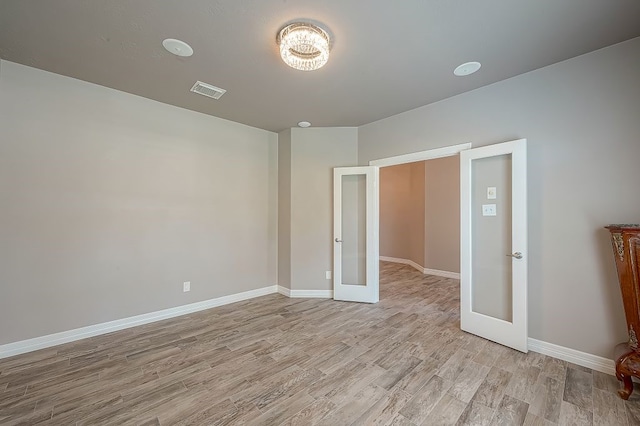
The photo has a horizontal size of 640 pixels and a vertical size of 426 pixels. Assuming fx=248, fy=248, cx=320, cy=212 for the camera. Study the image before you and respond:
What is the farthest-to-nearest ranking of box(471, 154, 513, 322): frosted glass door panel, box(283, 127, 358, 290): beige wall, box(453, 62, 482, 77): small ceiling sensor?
box(283, 127, 358, 290): beige wall < box(471, 154, 513, 322): frosted glass door panel < box(453, 62, 482, 77): small ceiling sensor

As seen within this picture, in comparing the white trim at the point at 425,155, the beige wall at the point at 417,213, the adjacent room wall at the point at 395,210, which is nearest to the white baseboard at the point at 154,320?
the white trim at the point at 425,155

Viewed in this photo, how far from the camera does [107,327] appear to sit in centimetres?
Answer: 299

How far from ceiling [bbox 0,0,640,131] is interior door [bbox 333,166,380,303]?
1403 mm

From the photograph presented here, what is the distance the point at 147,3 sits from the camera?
180 cm

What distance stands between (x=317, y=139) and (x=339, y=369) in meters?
3.44

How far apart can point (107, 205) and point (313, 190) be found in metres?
2.83

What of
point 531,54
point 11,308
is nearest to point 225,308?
point 11,308

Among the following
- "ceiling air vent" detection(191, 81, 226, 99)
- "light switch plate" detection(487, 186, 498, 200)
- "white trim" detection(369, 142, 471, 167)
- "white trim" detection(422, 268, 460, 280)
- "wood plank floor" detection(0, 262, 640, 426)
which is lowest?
"wood plank floor" detection(0, 262, 640, 426)

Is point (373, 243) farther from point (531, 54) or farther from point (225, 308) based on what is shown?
point (531, 54)

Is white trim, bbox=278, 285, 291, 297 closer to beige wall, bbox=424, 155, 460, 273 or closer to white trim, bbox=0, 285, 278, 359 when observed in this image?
white trim, bbox=0, 285, 278, 359

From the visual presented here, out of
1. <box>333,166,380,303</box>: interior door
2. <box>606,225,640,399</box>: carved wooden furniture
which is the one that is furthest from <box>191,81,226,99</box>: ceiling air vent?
<box>606,225,640,399</box>: carved wooden furniture

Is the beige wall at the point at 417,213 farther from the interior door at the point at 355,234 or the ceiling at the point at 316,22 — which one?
the ceiling at the point at 316,22

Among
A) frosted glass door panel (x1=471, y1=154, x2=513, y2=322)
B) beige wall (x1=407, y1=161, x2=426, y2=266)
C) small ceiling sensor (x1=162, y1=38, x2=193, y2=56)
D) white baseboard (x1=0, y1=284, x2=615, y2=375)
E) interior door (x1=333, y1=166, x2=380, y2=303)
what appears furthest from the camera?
beige wall (x1=407, y1=161, x2=426, y2=266)

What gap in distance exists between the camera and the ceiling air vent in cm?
292
